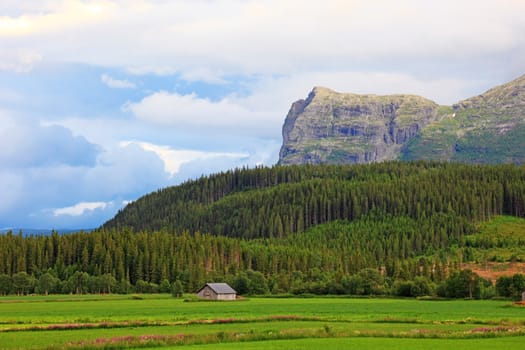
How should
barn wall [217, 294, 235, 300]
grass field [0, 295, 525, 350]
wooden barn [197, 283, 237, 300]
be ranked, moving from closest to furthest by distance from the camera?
grass field [0, 295, 525, 350] < barn wall [217, 294, 235, 300] < wooden barn [197, 283, 237, 300]

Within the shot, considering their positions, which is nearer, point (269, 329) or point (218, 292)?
point (269, 329)

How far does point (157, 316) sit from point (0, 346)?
35216mm

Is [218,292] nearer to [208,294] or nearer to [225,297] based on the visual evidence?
[225,297]

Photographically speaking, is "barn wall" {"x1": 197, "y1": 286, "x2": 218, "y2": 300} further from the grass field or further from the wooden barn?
the grass field

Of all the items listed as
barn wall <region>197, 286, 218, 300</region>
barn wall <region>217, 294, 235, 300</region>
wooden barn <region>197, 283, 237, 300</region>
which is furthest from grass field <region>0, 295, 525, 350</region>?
barn wall <region>197, 286, 218, 300</region>

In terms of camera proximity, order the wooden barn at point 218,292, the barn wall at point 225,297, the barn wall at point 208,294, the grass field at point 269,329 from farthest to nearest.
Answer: the barn wall at point 208,294
the wooden barn at point 218,292
the barn wall at point 225,297
the grass field at point 269,329

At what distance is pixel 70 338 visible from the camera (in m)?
69.4

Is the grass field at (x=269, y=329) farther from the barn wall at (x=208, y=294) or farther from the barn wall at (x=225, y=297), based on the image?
the barn wall at (x=208, y=294)

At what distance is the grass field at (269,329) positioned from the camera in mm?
64125

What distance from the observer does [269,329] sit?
77062 millimetres

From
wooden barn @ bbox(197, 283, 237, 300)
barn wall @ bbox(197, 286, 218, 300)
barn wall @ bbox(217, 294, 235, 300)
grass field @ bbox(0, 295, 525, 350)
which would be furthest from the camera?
barn wall @ bbox(197, 286, 218, 300)

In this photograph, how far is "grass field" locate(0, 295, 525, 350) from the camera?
64125 mm


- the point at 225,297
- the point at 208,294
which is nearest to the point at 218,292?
the point at 225,297

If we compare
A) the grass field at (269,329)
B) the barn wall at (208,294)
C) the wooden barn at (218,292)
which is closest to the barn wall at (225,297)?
the wooden barn at (218,292)
